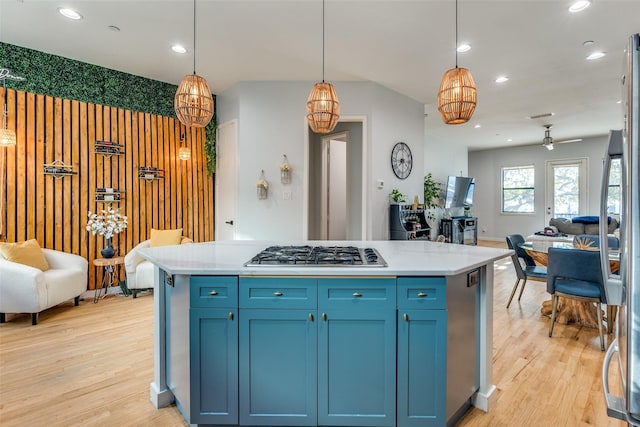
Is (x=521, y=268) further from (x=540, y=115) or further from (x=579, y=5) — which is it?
(x=540, y=115)

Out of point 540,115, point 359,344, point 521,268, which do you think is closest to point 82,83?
point 359,344

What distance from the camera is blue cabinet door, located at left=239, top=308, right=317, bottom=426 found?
1.70 m

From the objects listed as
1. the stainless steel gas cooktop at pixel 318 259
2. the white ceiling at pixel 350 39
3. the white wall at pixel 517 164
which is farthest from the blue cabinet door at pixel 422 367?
the white wall at pixel 517 164

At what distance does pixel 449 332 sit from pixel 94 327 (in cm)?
343

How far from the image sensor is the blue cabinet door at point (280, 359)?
67.1 inches

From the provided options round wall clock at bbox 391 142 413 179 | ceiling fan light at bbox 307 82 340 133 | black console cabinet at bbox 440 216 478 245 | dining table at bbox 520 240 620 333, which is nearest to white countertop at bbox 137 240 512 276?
ceiling fan light at bbox 307 82 340 133

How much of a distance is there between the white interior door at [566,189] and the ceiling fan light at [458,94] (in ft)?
30.0

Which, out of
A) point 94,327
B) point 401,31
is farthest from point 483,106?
point 94,327

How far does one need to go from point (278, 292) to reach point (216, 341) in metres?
0.40

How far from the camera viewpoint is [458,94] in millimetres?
2242

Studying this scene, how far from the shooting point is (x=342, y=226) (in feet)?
21.0

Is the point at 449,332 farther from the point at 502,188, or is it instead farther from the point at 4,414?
the point at 502,188

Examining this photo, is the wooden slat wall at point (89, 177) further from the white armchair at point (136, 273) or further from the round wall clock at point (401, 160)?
the round wall clock at point (401, 160)

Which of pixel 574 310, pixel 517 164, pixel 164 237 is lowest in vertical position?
pixel 574 310
